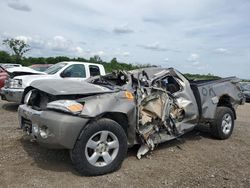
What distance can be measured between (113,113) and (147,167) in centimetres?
102

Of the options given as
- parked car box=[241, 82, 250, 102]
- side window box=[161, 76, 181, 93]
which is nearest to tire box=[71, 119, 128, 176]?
side window box=[161, 76, 181, 93]

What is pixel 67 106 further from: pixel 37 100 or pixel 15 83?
pixel 15 83

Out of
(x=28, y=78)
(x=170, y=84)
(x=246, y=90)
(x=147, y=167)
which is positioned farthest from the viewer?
(x=246, y=90)

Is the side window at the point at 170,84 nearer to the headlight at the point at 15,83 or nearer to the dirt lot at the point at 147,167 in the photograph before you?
the dirt lot at the point at 147,167

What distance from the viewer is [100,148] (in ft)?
15.5

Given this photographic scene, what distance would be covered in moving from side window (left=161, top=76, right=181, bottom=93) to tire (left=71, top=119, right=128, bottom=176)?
1.92 metres

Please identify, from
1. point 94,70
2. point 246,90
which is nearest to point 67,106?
point 94,70

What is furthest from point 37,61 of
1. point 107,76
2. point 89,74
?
point 107,76

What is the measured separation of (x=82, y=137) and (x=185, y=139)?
10.7ft

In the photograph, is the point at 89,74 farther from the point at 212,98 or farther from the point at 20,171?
the point at 20,171

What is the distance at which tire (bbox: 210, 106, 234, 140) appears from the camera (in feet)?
23.2

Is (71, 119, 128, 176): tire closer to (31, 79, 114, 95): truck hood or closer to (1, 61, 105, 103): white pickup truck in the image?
(31, 79, 114, 95): truck hood

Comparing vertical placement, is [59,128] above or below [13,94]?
above

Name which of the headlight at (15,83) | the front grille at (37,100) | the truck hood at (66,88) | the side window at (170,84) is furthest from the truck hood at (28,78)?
the side window at (170,84)
